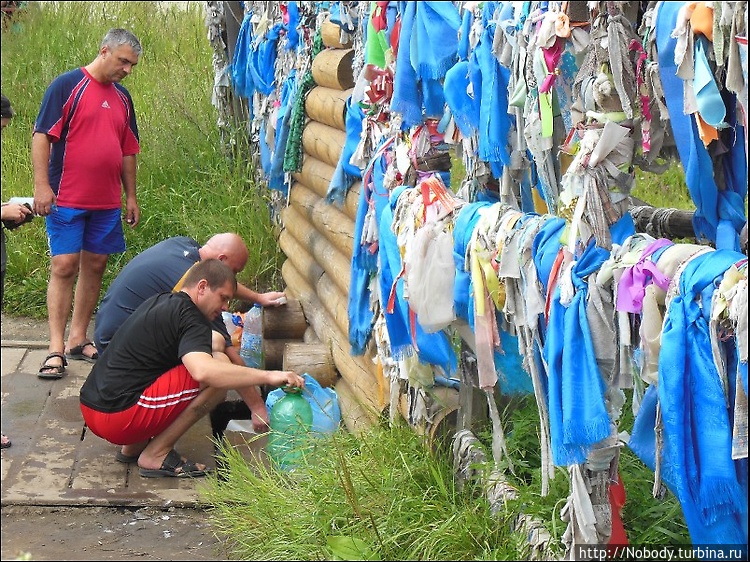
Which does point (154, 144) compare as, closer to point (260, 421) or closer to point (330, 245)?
point (330, 245)

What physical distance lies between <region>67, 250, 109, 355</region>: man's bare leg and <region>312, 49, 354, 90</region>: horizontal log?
1826 millimetres

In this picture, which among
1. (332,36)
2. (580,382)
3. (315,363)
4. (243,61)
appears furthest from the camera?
(243,61)

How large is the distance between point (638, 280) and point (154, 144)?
23.6 feet

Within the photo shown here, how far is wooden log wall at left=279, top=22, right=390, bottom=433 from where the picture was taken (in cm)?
546

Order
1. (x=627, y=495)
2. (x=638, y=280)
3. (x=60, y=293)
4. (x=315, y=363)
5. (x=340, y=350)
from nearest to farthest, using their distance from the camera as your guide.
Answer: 1. (x=638, y=280)
2. (x=627, y=495)
3. (x=340, y=350)
4. (x=315, y=363)
5. (x=60, y=293)

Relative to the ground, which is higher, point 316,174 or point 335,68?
point 335,68

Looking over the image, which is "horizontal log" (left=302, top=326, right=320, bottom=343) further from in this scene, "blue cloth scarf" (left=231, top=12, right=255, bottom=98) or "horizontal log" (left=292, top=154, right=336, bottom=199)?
"blue cloth scarf" (left=231, top=12, right=255, bottom=98)

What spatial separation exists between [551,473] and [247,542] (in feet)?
4.65

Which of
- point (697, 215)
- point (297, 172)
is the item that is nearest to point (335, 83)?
point (297, 172)

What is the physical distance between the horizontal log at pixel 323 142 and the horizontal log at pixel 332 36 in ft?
1.66

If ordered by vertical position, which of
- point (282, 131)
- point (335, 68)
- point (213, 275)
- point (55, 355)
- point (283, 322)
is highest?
point (335, 68)

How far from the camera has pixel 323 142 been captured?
6.53m

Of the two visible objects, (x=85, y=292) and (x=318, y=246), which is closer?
(x=318, y=246)

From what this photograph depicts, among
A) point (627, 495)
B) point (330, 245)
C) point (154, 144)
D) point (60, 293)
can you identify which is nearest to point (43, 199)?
point (60, 293)
